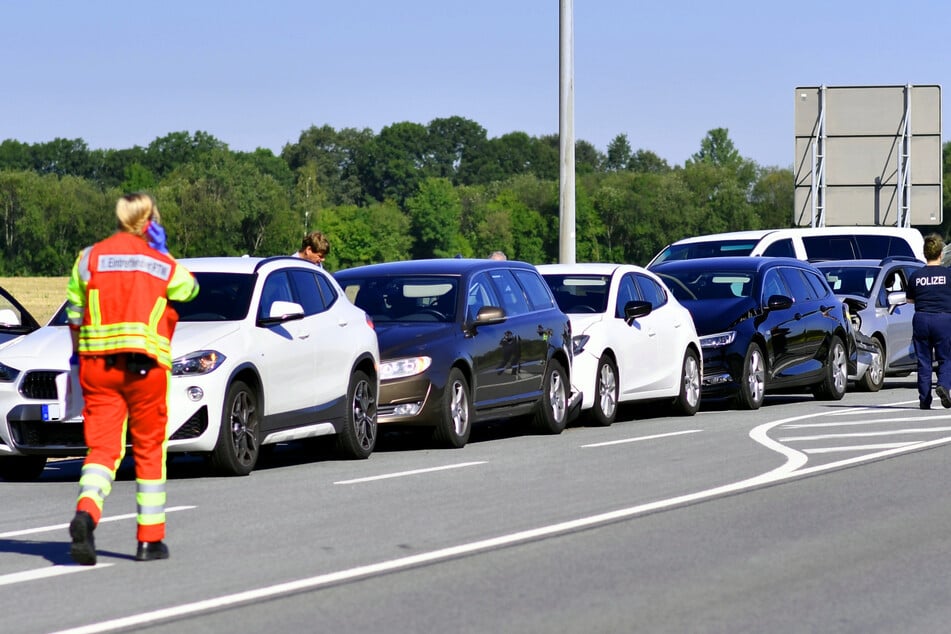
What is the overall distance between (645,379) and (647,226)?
131886 mm

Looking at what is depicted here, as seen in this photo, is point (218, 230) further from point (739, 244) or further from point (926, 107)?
point (739, 244)

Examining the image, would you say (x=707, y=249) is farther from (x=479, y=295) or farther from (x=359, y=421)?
(x=359, y=421)

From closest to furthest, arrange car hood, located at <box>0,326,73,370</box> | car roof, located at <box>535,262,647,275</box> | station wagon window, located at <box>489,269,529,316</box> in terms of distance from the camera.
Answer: car hood, located at <box>0,326,73,370</box>, station wagon window, located at <box>489,269,529,316</box>, car roof, located at <box>535,262,647,275</box>

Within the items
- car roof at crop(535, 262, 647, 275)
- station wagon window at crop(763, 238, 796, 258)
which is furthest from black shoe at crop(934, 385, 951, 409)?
station wagon window at crop(763, 238, 796, 258)

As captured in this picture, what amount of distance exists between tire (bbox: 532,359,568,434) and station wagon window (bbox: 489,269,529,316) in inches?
23.4

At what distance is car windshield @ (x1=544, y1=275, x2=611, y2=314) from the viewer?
737 inches

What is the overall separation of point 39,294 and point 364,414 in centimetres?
5831

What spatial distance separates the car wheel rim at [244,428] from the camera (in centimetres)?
1267

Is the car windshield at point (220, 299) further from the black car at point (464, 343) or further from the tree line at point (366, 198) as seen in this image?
the tree line at point (366, 198)

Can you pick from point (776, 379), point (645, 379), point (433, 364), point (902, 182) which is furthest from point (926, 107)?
point (433, 364)

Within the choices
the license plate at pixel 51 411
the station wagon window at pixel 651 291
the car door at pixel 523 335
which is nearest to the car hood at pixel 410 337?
the car door at pixel 523 335

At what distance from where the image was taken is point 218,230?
11706 cm

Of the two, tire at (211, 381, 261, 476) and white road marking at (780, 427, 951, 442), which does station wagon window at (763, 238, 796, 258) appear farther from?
tire at (211, 381, 261, 476)

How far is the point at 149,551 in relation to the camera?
860 cm
